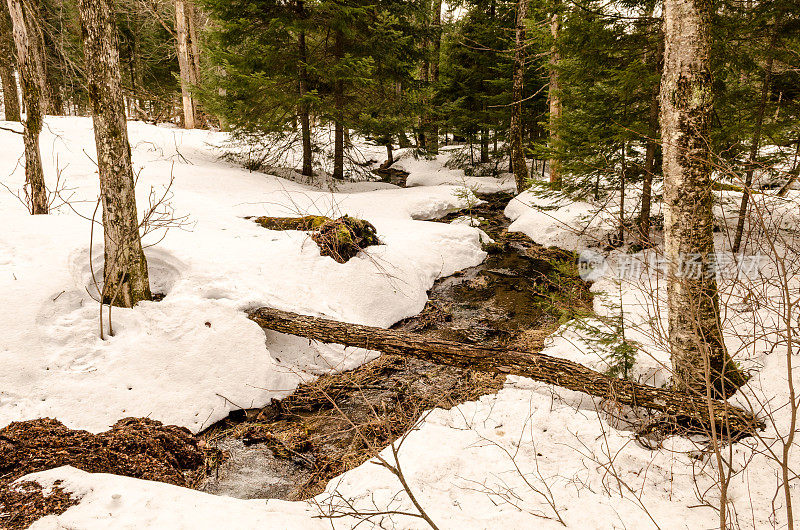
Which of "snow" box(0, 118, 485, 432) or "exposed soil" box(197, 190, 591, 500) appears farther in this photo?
"snow" box(0, 118, 485, 432)

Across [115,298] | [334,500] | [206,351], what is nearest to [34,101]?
[115,298]

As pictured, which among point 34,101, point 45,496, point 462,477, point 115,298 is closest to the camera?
point 45,496

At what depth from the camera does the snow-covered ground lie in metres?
2.76

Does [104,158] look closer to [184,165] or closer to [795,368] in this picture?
[795,368]

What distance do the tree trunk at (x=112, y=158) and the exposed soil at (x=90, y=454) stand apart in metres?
1.38

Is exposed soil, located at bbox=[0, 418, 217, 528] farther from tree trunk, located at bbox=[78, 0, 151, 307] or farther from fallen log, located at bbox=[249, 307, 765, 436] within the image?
fallen log, located at bbox=[249, 307, 765, 436]

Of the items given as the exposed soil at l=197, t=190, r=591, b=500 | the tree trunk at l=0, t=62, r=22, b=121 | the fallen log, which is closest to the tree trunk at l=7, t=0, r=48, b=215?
the tree trunk at l=0, t=62, r=22, b=121

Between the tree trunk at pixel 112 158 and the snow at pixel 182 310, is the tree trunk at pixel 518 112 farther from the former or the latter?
the tree trunk at pixel 112 158

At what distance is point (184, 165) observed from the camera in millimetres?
11500

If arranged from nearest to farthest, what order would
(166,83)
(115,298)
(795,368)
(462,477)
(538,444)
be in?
(462,477), (538,444), (795,368), (115,298), (166,83)

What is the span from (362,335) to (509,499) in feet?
7.40

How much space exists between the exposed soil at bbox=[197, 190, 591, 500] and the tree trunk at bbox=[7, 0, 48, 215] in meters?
4.66

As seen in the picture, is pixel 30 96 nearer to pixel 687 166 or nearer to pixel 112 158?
pixel 112 158

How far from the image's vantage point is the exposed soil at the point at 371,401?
141 inches
